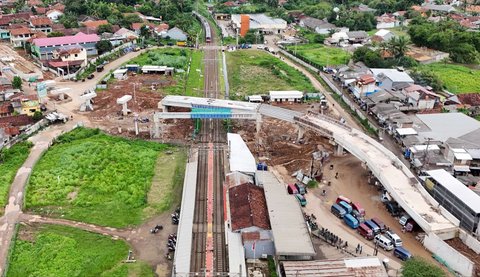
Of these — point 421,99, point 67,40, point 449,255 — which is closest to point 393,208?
point 449,255

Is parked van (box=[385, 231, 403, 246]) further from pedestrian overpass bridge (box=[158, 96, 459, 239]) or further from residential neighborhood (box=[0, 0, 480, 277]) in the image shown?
pedestrian overpass bridge (box=[158, 96, 459, 239])

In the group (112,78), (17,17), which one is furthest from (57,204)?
(17,17)

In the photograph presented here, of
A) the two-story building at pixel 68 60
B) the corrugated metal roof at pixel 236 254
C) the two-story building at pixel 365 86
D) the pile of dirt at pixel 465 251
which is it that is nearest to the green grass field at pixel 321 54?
the two-story building at pixel 365 86

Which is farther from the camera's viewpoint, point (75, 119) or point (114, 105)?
point (114, 105)

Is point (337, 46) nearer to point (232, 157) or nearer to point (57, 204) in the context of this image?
point (232, 157)

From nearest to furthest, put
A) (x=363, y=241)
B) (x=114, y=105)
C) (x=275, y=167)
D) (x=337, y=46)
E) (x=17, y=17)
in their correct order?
(x=363, y=241) → (x=275, y=167) → (x=114, y=105) → (x=337, y=46) → (x=17, y=17)
